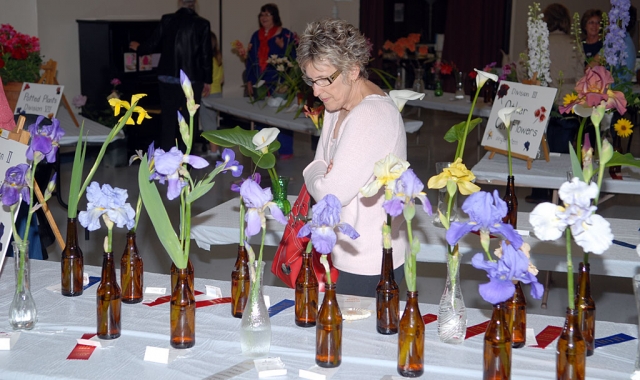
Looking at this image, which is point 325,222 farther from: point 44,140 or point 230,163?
point 44,140

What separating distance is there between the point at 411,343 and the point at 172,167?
0.63 metres

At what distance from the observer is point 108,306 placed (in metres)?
1.86

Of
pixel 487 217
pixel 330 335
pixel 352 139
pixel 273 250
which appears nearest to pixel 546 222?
pixel 487 217

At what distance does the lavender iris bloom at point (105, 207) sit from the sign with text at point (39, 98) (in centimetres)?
393

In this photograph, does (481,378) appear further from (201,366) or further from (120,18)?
(120,18)

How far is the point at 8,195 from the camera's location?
1924 millimetres

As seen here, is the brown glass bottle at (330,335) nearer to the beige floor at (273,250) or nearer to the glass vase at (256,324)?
the glass vase at (256,324)

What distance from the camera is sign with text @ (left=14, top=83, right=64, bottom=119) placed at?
5.48 meters

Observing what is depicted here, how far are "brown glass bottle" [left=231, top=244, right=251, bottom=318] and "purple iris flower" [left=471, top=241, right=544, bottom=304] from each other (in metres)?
0.74

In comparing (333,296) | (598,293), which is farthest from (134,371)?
(598,293)

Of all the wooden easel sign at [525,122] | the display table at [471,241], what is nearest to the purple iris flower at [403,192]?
the display table at [471,241]

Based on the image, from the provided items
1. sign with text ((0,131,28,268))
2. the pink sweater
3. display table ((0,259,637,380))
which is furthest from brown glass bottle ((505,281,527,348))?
sign with text ((0,131,28,268))

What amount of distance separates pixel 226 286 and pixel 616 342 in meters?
1.03

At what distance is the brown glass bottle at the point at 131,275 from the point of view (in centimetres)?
212
